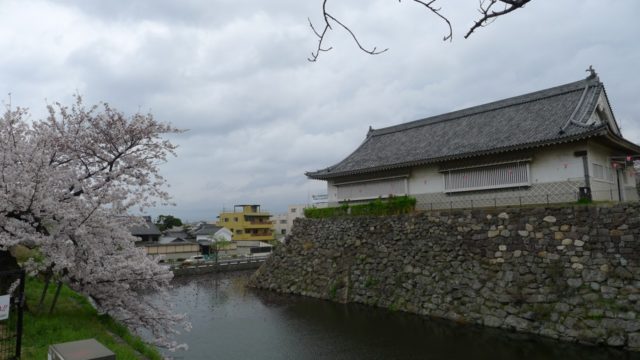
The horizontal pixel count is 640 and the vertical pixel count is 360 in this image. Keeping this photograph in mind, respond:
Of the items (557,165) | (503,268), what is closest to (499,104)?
(557,165)

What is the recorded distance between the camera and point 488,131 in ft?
54.5

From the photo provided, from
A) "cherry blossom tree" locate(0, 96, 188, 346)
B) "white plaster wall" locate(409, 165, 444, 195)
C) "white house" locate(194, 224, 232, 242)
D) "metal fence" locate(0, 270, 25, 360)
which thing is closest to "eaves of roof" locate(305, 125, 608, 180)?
"white plaster wall" locate(409, 165, 444, 195)

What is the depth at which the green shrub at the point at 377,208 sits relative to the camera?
16.9m

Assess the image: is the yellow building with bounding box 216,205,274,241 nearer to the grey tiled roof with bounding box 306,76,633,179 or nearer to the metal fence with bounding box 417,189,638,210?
the grey tiled roof with bounding box 306,76,633,179

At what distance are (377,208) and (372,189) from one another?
5.33 ft

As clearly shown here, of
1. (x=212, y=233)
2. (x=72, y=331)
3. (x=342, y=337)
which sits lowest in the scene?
(x=342, y=337)

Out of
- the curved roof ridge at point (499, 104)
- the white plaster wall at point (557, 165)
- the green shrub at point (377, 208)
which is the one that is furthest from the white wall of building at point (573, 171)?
the green shrub at point (377, 208)

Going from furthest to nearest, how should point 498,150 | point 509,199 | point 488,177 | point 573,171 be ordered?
point 488,177 < point 509,199 < point 498,150 < point 573,171

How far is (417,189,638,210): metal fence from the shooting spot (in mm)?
13156

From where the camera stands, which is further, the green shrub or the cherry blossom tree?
the green shrub

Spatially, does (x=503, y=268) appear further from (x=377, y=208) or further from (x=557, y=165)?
(x=377, y=208)

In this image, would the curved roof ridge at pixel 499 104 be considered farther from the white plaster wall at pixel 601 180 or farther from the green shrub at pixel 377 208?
the green shrub at pixel 377 208

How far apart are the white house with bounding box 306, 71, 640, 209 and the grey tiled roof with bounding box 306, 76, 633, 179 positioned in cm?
4

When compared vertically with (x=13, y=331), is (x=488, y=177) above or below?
above
